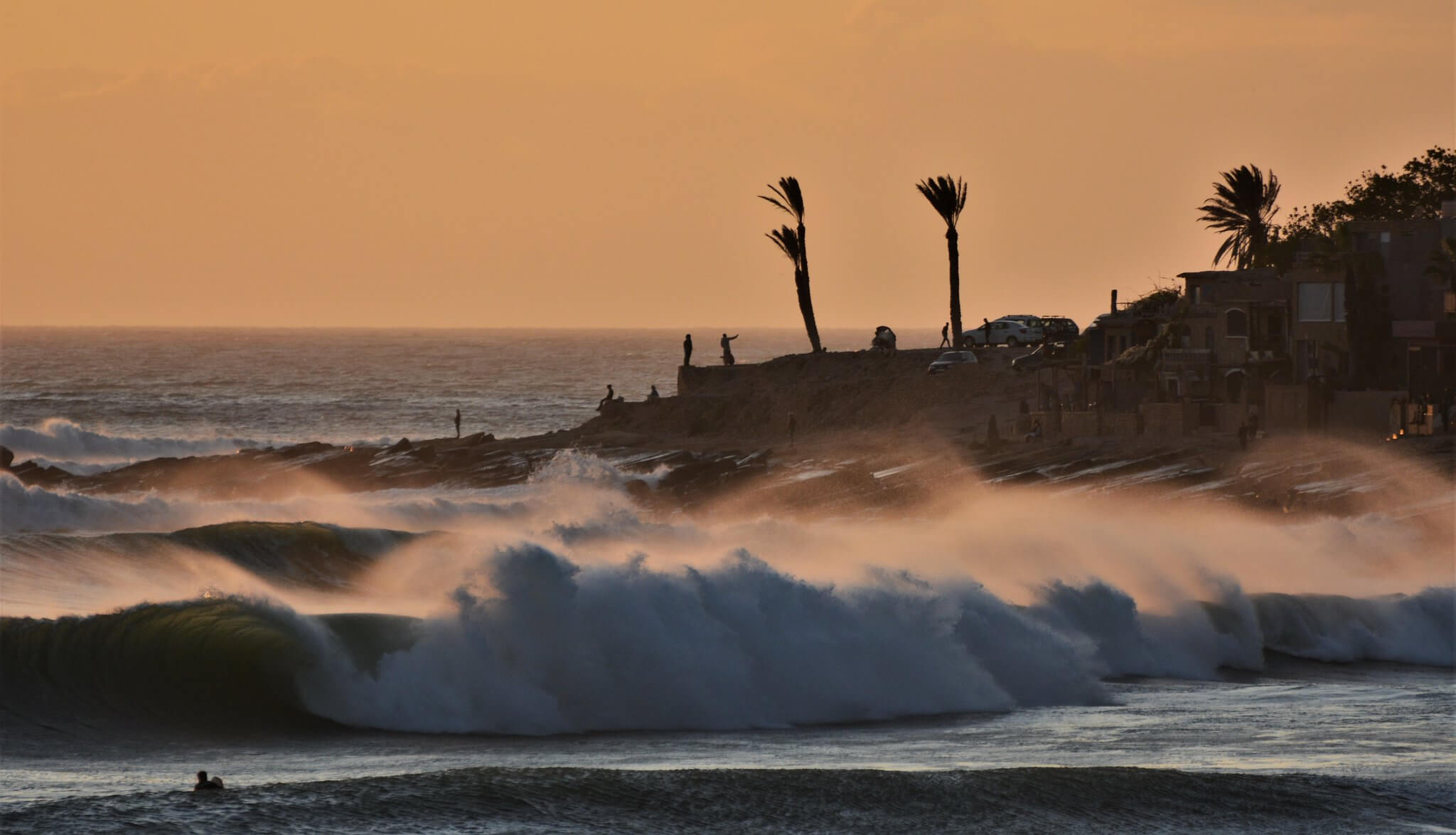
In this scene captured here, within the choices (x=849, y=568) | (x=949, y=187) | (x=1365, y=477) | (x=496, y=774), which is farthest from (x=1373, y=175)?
(x=496, y=774)

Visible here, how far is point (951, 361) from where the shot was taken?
3002 inches

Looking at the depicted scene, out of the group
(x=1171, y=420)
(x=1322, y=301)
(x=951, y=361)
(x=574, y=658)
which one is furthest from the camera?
(x=951, y=361)

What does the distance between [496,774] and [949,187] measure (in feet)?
240

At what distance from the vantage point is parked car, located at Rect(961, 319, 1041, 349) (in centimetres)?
8688

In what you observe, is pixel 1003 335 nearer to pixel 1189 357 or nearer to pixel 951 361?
pixel 951 361

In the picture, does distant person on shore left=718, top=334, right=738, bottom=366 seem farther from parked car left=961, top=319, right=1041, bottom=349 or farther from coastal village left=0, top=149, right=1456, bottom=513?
parked car left=961, top=319, right=1041, bottom=349

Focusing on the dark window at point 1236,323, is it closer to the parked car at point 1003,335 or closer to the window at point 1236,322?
the window at point 1236,322

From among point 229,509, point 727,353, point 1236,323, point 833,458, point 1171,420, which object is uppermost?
point 1236,323

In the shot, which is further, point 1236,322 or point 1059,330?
point 1059,330

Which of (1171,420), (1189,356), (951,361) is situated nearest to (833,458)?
(1171,420)

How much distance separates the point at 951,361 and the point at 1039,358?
343cm

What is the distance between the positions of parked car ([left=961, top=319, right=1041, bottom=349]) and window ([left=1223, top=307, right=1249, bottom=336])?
2214 centimetres

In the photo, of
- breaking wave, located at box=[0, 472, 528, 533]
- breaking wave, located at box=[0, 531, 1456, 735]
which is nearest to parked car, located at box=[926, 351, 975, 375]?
breaking wave, located at box=[0, 472, 528, 533]

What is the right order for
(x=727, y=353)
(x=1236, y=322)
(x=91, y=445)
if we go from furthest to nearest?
(x=727, y=353) → (x=91, y=445) → (x=1236, y=322)
